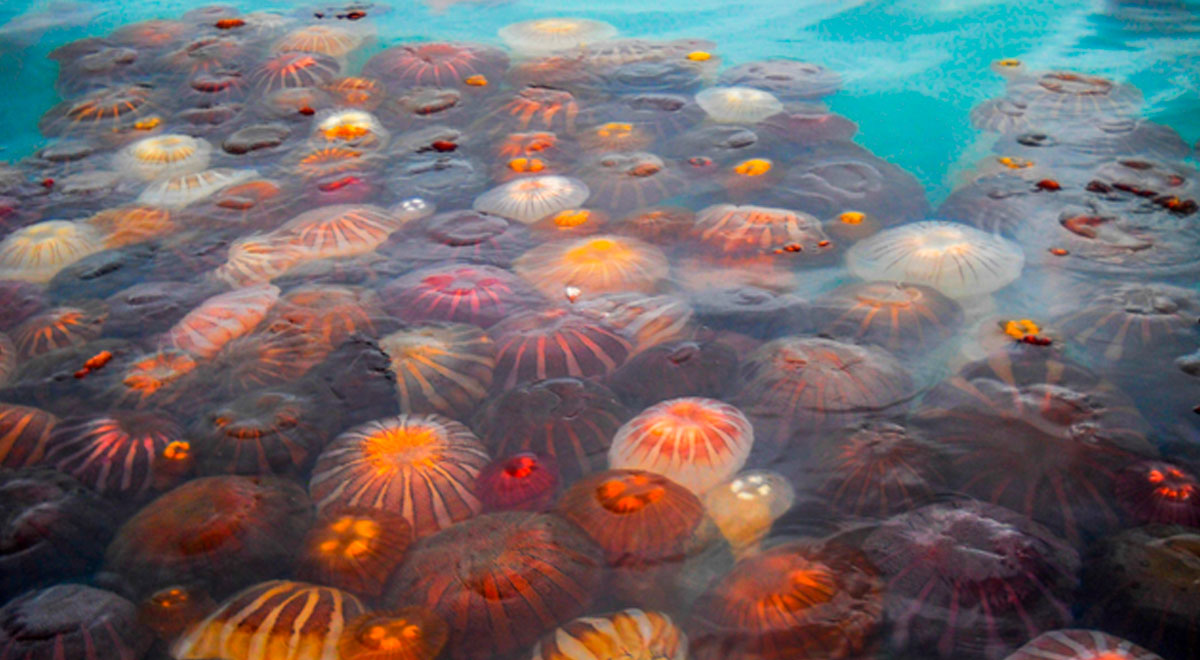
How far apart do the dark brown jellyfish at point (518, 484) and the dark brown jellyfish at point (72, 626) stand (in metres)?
0.72

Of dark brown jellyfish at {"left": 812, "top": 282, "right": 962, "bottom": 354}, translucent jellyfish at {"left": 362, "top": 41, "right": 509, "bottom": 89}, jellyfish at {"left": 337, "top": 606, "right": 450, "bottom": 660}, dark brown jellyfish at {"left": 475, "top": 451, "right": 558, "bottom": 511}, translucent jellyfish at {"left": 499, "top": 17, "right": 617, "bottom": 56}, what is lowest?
jellyfish at {"left": 337, "top": 606, "right": 450, "bottom": 660}

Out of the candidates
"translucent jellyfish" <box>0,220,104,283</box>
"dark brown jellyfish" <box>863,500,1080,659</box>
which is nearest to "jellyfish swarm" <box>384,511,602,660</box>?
"dark brown jellyfish" <box>863,500,1080,659</box>

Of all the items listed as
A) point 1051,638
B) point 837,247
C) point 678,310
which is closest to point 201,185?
point 678,310

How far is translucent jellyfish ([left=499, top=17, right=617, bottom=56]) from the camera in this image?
15.0 ft

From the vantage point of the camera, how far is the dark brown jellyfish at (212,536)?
72.7 inches

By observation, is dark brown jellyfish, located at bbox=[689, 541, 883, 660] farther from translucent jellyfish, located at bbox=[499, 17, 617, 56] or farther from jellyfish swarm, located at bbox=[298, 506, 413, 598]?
translucent jellyfish, located at bbox=[499, 17, 617, 56]

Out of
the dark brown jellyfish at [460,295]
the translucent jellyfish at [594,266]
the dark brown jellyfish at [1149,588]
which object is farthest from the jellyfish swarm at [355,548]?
the dark brown jellyfish at [1149,588]

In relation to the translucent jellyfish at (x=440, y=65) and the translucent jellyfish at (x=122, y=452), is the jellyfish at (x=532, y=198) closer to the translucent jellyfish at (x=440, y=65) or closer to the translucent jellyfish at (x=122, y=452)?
the translucent jellyfish at (x=440, y=65)

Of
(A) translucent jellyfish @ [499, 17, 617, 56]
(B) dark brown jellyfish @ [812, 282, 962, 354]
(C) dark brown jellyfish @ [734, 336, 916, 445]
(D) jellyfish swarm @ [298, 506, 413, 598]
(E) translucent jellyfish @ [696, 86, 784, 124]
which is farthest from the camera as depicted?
(A) translucent jellyfish @ [499, 17, 617, 56]

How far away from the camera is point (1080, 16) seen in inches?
189

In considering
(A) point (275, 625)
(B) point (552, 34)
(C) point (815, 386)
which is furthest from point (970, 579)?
(B) point (552, 34)

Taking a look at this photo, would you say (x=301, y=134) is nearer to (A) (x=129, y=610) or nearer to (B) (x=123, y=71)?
(B) (x=123, y=71)

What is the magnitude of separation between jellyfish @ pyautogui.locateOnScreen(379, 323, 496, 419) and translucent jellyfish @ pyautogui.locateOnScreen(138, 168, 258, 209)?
4.35 ft

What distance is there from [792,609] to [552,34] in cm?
370
